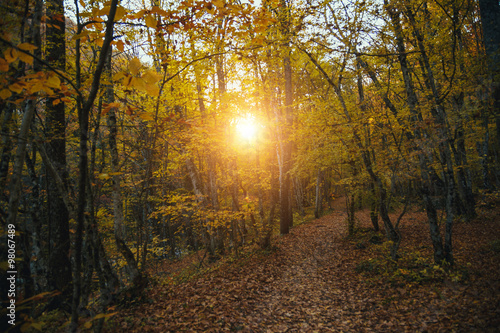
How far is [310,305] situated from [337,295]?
36.8 inches

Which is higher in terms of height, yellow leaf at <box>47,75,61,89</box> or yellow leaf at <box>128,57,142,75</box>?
yellow leaf at <box>128,57,142,75</box>

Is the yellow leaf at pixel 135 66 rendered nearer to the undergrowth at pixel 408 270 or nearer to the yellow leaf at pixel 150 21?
the yellow leaf at pixel 150 21

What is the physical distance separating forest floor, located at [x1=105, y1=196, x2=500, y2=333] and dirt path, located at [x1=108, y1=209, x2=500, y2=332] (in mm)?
18

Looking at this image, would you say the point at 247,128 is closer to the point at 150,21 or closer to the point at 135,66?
the point at 150,21

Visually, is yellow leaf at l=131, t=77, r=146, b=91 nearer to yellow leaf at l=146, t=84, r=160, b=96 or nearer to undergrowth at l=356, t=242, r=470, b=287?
yellow leaf at l=146, t=84, r=160, b=96

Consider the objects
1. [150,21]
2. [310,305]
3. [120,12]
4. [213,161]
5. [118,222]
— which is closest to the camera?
[120,12]

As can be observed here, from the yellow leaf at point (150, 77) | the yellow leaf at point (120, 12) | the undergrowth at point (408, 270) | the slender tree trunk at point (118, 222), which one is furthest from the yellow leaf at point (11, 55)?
the undergrowth at point (408, 270)

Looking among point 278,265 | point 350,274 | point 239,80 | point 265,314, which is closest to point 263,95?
point 239,80

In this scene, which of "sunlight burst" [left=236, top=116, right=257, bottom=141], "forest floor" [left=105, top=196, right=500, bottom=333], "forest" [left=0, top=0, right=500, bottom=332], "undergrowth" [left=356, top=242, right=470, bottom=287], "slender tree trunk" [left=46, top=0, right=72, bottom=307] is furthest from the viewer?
"sunlight burst" [left=236, top=116, right=257, bottom=141]

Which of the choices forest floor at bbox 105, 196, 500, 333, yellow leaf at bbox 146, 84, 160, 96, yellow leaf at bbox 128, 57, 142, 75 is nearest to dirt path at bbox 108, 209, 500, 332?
forest floor at bbox 105, 196, 500, 333

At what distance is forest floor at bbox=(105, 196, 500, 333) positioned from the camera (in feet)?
14.4

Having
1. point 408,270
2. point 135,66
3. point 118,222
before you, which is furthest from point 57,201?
point 408,270

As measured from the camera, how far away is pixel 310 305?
222 inches

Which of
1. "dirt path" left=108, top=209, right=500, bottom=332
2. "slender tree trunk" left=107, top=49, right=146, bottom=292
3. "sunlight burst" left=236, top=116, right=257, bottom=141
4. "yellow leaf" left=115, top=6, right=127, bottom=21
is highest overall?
"sunlight burst" left=236, top=116, right=257, bottom=141
